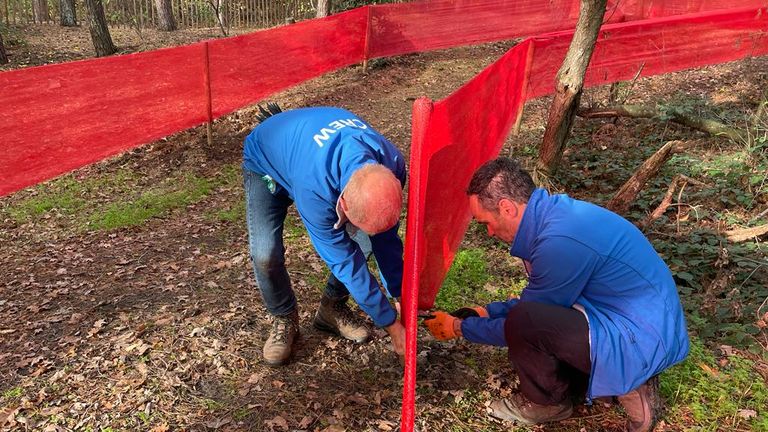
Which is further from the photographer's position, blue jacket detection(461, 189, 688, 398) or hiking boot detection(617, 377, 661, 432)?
hiking boot detection(617, 377, 661, 432)

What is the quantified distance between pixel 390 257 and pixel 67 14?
14.7 meters

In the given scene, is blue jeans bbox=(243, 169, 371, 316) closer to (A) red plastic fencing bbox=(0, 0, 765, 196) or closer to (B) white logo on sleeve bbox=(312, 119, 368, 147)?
(B) white logo on sleeve bbox=(312, 119, 368, 147)

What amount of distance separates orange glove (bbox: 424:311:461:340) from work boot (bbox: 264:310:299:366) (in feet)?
2.81

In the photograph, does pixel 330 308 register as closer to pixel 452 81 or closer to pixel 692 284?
pixel 692 284

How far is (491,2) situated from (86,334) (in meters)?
10.2

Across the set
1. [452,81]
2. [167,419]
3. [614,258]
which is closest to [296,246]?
[167,419]

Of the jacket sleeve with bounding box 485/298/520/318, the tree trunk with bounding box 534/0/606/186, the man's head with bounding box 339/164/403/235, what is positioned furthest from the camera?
the tree trunk with bounding box 534/0/606/186

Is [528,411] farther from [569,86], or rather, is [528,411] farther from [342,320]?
[569,86]

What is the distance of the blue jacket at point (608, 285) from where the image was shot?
217cm

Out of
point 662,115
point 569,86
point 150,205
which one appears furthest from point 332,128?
point 662,115

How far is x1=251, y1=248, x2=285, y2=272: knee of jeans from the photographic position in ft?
8.93

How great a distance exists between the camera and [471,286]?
3.70 meters

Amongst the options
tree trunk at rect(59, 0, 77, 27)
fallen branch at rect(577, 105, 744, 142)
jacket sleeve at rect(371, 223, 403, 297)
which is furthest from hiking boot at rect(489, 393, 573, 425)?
tree trunk at rect(59, 0, 77, 27)

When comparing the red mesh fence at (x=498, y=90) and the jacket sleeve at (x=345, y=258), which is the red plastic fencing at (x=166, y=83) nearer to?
the red mesh fence at (x=498, y=90)
